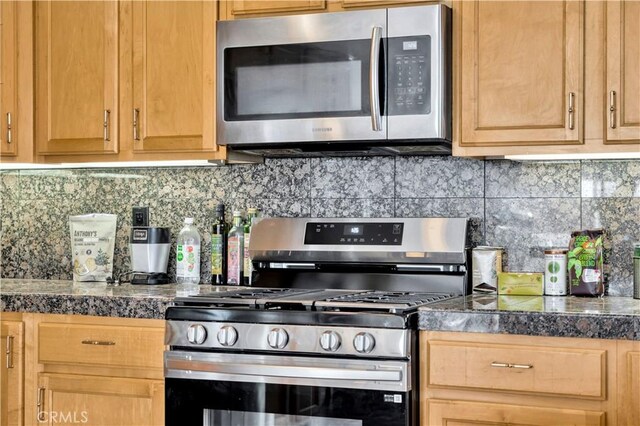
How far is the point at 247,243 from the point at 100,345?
2.23ft

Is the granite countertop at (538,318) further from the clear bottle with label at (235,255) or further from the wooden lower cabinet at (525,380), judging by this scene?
the clear bottle with label at (235,255)

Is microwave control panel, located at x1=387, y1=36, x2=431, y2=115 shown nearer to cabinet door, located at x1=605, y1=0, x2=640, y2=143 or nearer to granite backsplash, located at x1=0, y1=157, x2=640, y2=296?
granite backsplash, located at x1=0, y1=157, x2=640, y2=296

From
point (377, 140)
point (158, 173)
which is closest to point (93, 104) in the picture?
point (158, 173)

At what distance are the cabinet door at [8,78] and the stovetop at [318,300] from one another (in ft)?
3.47

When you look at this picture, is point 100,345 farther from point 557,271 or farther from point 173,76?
point 557,271

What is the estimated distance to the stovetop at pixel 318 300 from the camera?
2.47 meters

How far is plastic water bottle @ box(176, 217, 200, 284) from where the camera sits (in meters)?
3.33

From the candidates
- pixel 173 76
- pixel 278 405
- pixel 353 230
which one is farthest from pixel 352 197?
pixel 278 405

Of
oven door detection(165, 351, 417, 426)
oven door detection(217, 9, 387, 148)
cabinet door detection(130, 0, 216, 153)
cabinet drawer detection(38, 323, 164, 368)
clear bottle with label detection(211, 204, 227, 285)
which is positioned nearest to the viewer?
oven door detection(165, 351, 417, 426)

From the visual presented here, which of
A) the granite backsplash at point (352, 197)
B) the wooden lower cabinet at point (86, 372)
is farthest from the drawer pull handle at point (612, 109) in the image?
the wooden lower cabinet at point (86, 372)

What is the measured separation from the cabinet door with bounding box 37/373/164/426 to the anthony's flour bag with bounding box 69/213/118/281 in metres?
0.62

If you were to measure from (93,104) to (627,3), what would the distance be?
70.7 inches

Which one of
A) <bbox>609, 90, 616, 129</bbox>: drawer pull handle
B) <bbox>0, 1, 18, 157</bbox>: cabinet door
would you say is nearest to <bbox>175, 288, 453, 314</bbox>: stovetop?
<bbox>609, 90, 616, 129</bbox>: drawer pull handle

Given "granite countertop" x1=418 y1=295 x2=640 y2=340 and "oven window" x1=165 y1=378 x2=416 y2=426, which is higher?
"granite countertop" x1=418 y1=295 x2=640 y2=340
